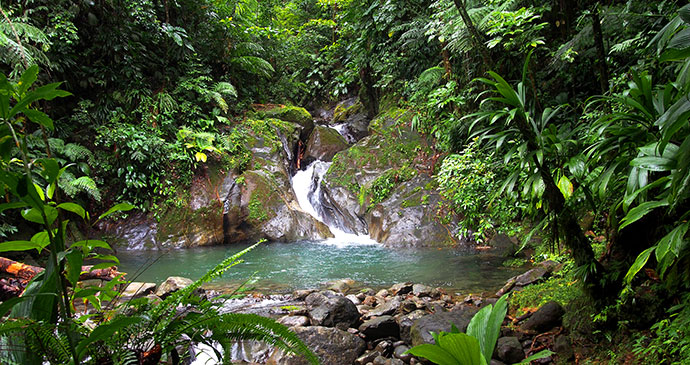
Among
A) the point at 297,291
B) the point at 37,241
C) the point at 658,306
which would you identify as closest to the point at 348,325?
the point at 297,291

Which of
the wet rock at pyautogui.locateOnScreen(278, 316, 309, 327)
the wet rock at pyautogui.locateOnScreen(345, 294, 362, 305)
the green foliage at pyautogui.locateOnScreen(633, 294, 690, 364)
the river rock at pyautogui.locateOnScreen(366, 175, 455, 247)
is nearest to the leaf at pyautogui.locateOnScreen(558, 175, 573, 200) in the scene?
the green foliage at pyautogui.locateOnScreen(633, 294, 690, 364)

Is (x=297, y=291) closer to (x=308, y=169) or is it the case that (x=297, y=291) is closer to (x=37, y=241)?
(x=37, y=241)

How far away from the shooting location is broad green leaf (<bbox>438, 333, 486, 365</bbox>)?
95 cm

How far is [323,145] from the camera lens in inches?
441

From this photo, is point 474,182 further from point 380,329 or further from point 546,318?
point 380,329

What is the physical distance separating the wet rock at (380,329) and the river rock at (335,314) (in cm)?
25

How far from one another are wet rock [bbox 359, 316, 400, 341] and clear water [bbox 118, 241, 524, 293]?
1666 millimetres

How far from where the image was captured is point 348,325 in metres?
3.38

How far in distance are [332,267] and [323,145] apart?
226 inches

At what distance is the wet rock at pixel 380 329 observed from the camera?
3135mm

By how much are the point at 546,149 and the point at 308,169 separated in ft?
30.3

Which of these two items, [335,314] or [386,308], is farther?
[386,308]

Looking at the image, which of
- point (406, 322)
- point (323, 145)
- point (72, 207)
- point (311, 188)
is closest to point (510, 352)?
point (406, 322)

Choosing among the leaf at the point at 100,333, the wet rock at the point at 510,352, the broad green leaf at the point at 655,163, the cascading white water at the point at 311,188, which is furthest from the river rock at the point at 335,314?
the cascading white water at the point at 311,188
